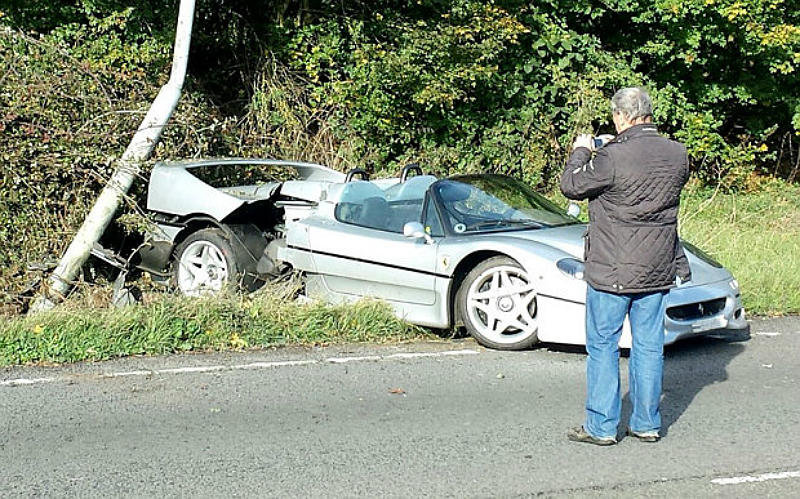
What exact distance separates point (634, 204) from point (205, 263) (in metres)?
5.80

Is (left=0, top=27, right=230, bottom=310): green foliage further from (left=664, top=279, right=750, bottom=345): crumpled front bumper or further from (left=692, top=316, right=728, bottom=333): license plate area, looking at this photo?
(left=692, top=316, right=728, bottom=333): license plate area

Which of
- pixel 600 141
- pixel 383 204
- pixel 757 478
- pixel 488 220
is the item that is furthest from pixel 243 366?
pixel 757 478

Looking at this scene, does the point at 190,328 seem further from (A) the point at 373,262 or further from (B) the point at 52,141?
(B) the point at 52,141

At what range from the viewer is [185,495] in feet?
17.1

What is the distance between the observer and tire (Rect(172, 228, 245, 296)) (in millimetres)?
10430

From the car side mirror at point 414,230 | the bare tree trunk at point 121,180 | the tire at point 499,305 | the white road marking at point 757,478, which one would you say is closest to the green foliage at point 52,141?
the bare tree trunk at point 121,180

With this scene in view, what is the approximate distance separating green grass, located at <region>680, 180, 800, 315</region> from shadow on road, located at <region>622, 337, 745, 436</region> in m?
1.86

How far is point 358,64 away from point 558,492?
1160 centimetres

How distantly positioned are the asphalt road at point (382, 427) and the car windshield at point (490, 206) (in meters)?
1.31

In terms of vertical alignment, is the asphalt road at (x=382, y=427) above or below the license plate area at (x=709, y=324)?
below

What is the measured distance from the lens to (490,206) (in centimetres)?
976

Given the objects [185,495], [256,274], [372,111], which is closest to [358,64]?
[372,111]

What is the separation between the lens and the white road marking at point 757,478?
5429 millimetres

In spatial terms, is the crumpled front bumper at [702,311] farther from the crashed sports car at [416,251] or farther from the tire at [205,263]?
the tire at [205,263]
